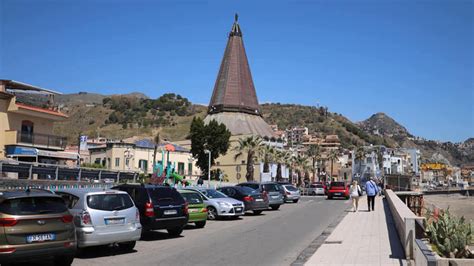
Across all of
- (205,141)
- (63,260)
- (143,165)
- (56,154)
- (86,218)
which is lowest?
(63,260)

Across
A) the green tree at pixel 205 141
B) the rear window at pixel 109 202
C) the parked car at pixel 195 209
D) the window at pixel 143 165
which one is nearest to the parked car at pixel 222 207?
the parked car at pixel 195 209

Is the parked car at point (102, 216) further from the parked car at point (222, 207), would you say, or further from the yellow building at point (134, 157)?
the yellow building at point (134, 157)

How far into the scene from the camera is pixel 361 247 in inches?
501

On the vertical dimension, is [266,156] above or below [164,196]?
above

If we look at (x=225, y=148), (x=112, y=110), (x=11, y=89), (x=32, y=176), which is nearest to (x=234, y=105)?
(x=225, y=148)

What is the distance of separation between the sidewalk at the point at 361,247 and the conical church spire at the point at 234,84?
73.7 m

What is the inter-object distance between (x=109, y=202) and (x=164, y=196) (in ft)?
10.6

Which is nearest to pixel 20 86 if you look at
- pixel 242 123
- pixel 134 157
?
pixel 134 157

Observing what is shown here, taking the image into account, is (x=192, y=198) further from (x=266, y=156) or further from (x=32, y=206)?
(x=266, y=156)

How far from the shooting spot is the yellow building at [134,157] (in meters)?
60.2

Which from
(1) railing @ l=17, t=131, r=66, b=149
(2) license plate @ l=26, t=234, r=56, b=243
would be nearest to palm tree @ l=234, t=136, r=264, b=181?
(1) railing @ l=17, t=131, r=66, b=149

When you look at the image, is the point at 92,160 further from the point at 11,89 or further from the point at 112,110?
the point at 112,110

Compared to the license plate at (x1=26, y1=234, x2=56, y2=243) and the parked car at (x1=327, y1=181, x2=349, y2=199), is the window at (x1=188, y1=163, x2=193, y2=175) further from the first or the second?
the license plate at (x1=26, y1=234, x2=56, y2=243)

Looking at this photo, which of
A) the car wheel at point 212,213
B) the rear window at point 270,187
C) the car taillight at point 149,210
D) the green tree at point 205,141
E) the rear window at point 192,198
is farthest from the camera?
the green tree at point 205,141
